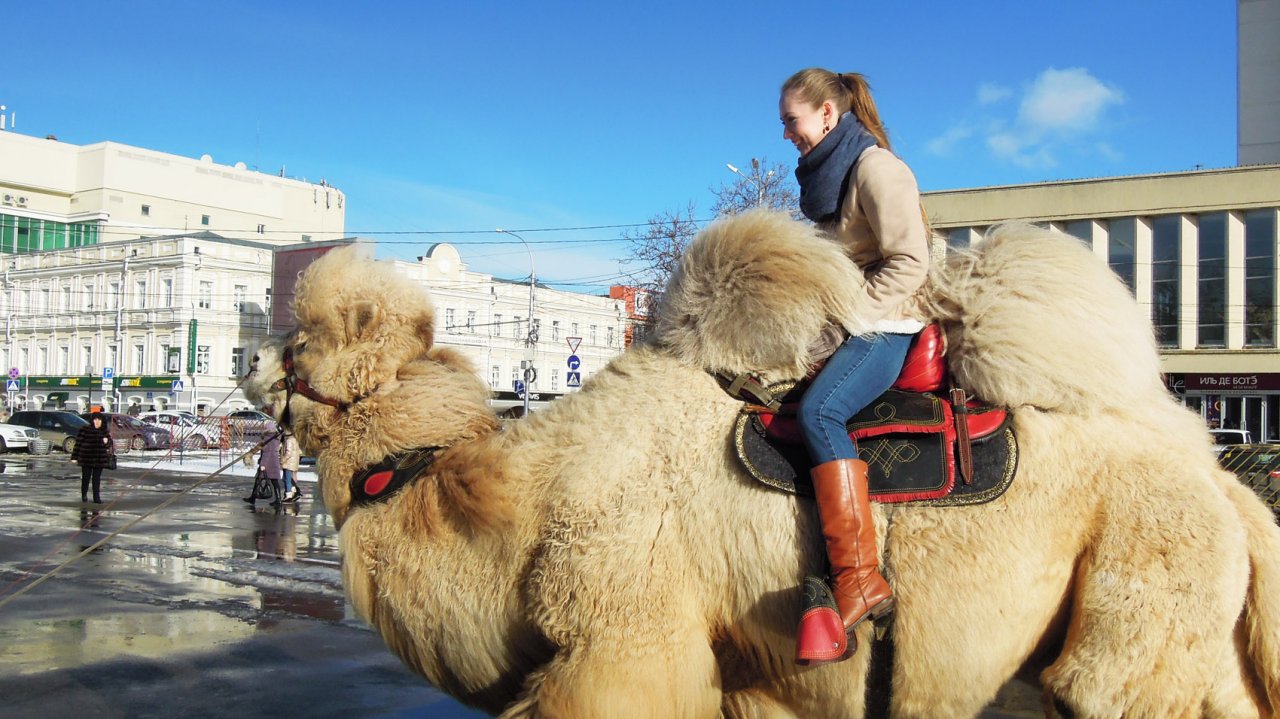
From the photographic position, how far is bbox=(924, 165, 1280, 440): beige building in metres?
35.9

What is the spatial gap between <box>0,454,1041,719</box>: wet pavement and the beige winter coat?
288 cm

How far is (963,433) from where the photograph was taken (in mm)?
3100

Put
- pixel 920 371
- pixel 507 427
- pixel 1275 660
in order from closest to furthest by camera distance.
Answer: pixel 1275 660 → pixel 920 371 → pixel 507 427

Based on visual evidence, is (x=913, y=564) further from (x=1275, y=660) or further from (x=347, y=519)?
(x=347, y=519)

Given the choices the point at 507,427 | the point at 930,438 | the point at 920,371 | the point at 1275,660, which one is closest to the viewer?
the point at 1275,660

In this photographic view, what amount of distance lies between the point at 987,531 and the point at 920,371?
1.91 ft

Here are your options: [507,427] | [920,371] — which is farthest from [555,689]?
[920,371]

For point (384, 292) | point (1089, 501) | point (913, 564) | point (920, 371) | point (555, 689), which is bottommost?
point (555, 689)

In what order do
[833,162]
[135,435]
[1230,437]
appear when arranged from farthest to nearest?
[135,435] → [1230,437] → [833,162]

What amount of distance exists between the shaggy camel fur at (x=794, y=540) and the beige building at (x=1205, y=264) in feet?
113

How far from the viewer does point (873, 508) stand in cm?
311

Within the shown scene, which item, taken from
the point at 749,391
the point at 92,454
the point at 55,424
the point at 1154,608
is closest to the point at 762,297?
the point at 749,391

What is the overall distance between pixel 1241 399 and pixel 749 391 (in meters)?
39.6

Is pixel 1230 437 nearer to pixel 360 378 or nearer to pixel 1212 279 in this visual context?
pixel 1212 279
